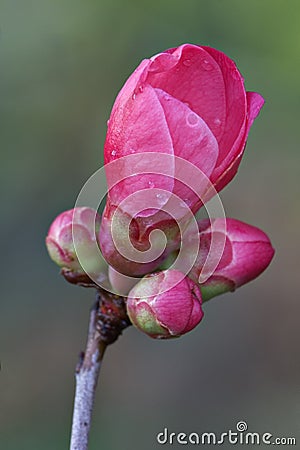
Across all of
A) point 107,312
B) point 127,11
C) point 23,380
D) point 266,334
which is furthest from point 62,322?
point 107,312

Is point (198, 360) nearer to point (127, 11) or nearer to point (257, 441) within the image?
point (257, 441)

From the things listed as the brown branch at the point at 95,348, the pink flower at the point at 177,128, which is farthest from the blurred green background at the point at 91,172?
the pink flower at the point at 177,128

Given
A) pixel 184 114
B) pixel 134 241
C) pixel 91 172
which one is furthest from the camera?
pixel 91 172

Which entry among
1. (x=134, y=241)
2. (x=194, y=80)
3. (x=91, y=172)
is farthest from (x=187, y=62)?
(x=91, y=172)

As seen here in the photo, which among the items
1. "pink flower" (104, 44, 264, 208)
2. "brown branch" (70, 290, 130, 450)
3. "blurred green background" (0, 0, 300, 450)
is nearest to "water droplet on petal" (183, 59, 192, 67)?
"pink flower" (104, 44, 264, 208)

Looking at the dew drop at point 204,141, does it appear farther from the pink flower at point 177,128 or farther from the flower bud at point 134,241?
the flower bud at point 134,241

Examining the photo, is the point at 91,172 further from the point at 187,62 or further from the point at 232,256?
the point at 187,62

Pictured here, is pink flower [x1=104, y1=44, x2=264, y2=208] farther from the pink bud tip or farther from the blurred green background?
the blurred green background
